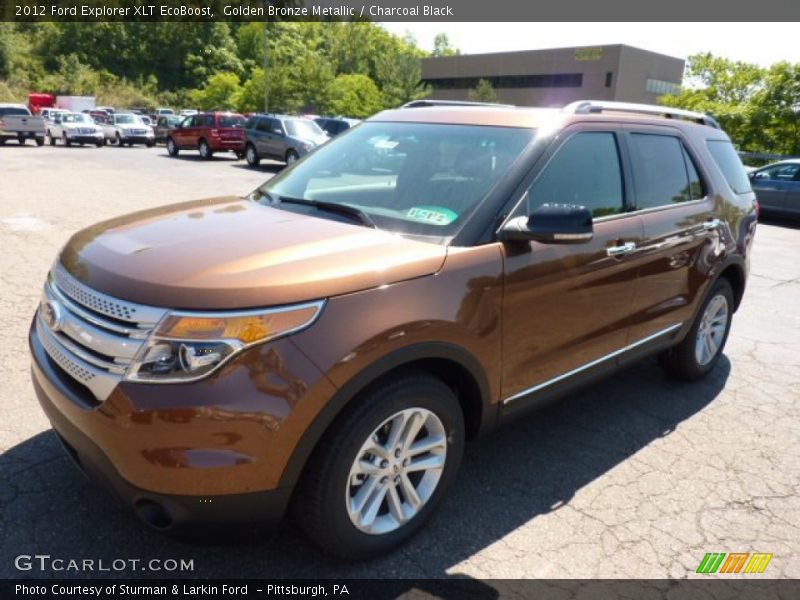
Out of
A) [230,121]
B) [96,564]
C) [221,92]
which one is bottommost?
[96,564]

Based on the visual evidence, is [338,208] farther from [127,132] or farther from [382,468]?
[127,132]

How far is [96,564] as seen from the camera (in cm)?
244

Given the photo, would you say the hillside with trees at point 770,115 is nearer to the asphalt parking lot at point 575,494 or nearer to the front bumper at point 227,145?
the front bumper at point 227,145

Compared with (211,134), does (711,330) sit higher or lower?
lower

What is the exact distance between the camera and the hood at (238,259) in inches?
83.0

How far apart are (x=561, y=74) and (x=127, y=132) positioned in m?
55.1

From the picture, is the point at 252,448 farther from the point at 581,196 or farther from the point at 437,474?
the point at 581,196

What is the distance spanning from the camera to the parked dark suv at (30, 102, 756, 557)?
2.05 meters

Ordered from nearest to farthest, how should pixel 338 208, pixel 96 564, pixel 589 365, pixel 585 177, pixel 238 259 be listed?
pixel 238 259
pixel 96 564
pixel 338 208
pixel 585 177
pixel 589 365

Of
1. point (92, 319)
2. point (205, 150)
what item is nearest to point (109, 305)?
point (92, 319)

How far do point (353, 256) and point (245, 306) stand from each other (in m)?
0.49

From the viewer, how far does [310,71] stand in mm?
45844

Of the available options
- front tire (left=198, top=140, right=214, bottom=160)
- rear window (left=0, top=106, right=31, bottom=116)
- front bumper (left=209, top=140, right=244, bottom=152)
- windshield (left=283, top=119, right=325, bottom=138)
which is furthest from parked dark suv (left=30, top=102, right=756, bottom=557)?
rear window (left=0, top=106, right=31, bottom=116)

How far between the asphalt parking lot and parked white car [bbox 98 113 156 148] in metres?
28.6
